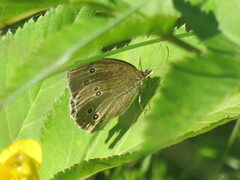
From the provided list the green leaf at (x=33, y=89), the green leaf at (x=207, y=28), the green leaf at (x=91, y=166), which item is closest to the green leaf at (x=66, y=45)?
the green leaf at (x=207, y=28)

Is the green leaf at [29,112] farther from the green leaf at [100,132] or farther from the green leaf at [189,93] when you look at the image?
the green leaf at [189,93]

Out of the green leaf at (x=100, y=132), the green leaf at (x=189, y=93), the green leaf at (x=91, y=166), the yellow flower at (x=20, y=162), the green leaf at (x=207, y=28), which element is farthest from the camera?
the green leaf at (x=100, y=132)

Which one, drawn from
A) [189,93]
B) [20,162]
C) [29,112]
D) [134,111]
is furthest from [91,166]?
[189,93]

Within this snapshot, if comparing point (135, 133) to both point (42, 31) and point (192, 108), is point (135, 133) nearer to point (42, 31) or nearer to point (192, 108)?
point (42, 31)

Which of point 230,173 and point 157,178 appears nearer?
point 230,173

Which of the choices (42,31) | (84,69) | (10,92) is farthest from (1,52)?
(10,92)

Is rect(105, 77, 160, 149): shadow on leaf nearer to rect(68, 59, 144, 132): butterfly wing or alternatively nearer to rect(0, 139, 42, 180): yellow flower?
rect(68, 59, 144, 132): butterfly wing
